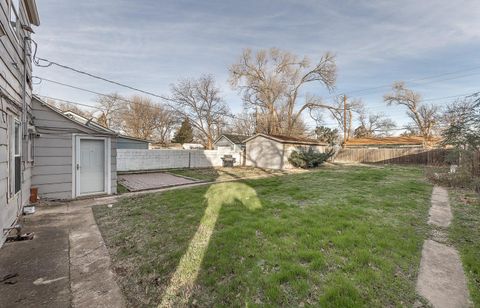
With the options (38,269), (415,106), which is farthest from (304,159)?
(415,106)

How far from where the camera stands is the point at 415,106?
3134 cm

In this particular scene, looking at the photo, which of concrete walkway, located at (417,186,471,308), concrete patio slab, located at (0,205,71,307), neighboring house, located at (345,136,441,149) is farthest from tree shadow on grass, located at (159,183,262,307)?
neighboring house, located at (345,136,441,149)

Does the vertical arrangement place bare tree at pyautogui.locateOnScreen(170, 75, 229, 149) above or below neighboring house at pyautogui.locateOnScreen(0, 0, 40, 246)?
above

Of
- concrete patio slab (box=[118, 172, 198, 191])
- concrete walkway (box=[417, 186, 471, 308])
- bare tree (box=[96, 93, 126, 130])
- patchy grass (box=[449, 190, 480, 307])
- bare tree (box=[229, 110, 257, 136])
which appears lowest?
concrete walkway (box=[417, 186, 471, 308])

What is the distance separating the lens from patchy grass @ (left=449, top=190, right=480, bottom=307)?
249 centimetres

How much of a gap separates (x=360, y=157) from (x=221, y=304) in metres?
24.1

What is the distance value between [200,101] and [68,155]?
23.6 meters

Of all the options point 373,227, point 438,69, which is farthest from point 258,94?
point 373,227

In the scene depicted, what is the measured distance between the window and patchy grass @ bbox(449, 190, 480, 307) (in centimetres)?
753

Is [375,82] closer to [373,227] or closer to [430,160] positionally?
[430,160]

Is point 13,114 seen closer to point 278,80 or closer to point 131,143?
point 131,143

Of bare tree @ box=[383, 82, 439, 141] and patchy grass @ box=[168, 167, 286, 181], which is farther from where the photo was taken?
bare tree @ box=[383, 82, 439, 141]

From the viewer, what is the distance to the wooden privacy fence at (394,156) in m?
18.8

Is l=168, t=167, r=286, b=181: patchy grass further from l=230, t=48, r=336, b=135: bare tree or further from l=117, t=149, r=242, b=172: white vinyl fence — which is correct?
l=230, t=48, r=336, b=135: bare tree
